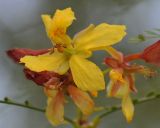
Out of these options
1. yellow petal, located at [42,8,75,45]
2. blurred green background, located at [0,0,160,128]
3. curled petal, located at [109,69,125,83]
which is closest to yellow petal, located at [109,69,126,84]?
curled petal, located at [109,69,125,83]

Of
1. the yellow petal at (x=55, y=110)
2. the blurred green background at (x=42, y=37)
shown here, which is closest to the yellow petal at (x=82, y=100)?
the yellow petal at (x=55, y=110)

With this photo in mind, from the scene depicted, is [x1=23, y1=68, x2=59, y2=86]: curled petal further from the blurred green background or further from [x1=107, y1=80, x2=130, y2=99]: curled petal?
the blurred green background

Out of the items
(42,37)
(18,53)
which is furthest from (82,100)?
(42,37)

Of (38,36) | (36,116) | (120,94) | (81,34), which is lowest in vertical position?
(36,116)

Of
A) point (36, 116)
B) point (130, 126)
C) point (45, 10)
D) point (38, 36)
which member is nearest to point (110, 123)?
point (130, 126)

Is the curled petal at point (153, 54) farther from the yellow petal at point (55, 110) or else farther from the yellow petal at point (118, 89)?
the yellow petal at point (55, 110)

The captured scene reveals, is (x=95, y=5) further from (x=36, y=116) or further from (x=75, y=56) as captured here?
(x=75, y=56)
